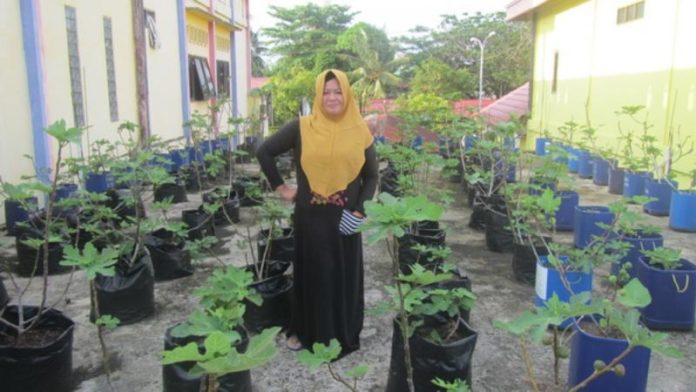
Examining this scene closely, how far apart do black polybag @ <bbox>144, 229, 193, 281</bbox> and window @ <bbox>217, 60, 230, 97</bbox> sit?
1000 centimetres

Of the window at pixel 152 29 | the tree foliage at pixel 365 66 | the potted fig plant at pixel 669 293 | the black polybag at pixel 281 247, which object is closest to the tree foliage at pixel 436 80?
the tree foliage at pixel 365 66

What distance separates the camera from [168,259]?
4152 millimetres

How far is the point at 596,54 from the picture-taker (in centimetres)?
999

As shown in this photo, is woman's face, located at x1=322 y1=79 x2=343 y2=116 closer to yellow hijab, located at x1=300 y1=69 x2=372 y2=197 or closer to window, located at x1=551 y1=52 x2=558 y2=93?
yellow hijab, located at x1=300 y1=69 x2=372 y2=197

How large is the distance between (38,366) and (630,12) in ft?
29.0

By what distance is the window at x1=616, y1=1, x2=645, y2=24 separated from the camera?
26.8ft

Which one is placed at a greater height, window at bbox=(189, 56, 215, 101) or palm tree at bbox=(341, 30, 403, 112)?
palm tree at bbox=(341, 30, 403, 112)

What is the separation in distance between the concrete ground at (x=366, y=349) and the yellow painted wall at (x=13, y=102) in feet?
4.70

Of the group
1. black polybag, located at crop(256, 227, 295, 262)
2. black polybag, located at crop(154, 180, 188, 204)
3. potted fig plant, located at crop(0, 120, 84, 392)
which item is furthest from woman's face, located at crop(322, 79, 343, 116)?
black polybag, located at crop(154, 180, 188, 204)

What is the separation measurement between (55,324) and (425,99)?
8.48 metres

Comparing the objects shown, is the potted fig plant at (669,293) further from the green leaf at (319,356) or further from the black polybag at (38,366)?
the black polybag at (38,366)

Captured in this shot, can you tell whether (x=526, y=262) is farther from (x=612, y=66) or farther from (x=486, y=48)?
(x=486, y=48)

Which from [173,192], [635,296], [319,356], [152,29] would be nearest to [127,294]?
[319,356]

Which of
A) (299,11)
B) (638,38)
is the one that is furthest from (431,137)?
(299,11)
